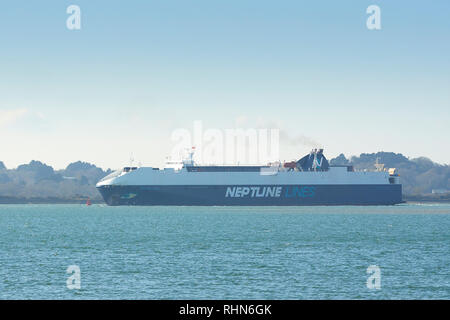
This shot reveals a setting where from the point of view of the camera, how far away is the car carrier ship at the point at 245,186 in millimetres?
114875

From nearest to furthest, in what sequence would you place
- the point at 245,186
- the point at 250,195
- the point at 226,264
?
the point at 226,264
the point at 245,186
the point at 250,195

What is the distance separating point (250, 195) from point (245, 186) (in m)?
2.04

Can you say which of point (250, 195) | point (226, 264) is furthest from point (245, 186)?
point (226, 264)

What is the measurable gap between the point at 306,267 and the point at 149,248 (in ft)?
48.3

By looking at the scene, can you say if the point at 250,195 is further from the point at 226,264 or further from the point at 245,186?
the point at 226,264

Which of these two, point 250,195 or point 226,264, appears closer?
point 226,264

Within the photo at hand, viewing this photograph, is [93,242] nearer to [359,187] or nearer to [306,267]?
[306,267]

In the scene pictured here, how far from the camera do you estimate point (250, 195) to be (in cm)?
11825

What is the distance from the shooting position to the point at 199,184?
114938mm

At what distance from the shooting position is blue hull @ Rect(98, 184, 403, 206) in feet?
378

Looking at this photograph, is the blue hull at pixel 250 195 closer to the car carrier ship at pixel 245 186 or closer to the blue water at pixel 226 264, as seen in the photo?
the car carrier ship at pixel 245 186

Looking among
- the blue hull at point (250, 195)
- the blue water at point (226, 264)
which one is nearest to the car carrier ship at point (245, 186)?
the blue hull at point (250, 195)
